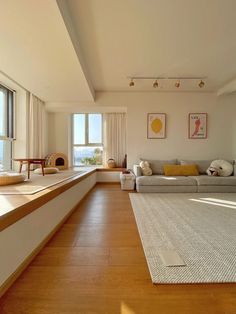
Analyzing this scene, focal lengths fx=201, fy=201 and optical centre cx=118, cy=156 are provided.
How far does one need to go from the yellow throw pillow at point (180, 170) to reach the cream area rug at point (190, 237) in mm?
1212

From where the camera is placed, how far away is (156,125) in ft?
17.6

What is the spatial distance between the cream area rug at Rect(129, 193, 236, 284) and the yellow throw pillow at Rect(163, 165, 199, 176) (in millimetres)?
1212

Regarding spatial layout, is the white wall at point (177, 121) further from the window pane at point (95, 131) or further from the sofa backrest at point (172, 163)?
the window pane at point (95, 131)

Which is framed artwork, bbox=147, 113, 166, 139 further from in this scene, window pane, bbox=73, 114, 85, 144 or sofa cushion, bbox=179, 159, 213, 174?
window pane, bbox=73, 114, 85, 144

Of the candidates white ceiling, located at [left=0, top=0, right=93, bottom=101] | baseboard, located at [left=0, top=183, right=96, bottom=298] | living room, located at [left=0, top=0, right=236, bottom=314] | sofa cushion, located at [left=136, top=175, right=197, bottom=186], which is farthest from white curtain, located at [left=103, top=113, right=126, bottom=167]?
baseboard, located at [left=0, top=183, right=96, bottom=298]

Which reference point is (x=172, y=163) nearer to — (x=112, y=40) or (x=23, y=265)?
(x=112, y=40)

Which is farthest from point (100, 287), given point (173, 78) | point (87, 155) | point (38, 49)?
point (87, 155)

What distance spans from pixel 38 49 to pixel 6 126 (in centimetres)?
228

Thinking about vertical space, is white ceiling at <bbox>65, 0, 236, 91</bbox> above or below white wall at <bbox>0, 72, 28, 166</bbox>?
above

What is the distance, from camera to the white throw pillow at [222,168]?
15.4ft

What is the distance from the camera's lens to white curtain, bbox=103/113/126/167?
19.7ft

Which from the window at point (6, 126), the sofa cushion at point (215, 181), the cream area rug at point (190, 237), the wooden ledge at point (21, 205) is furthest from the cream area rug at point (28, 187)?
the sofa cushion at point (215, 181)

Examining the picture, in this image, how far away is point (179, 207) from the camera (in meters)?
3.14

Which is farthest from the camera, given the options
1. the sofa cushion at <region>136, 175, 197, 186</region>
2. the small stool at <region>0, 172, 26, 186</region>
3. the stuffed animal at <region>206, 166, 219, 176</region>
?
the stuffed animal at <region>206, 166, 219, 176</region>
